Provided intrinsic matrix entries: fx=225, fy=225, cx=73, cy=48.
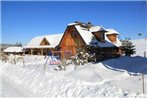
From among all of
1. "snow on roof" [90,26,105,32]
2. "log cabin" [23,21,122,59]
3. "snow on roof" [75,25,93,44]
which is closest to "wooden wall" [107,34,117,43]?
"log cabin" [23,21,122,59]

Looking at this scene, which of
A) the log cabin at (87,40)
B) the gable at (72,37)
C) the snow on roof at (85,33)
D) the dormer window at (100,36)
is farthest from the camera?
the dormer window at (100,36)

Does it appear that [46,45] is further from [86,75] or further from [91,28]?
[86,75]

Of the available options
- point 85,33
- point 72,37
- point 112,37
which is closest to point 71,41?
point 72,37

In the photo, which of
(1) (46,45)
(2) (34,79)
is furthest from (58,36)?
(2) (34,79)

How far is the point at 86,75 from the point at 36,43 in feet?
125

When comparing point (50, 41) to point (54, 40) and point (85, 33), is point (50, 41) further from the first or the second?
point (85, 33)

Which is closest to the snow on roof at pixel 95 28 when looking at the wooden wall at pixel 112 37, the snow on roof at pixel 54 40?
the wooden wall at pixel 112 37

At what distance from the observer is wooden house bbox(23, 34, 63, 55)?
165 ft

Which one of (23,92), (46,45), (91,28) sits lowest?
(23,92)

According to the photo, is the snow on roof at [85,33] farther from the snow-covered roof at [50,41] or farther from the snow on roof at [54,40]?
the snow on roof at [54,40]

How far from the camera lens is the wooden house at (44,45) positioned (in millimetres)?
50181

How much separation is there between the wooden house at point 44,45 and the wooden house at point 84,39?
8.77 meters

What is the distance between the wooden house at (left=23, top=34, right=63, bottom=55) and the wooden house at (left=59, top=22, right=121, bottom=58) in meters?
8.77

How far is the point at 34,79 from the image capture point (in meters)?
18.0
